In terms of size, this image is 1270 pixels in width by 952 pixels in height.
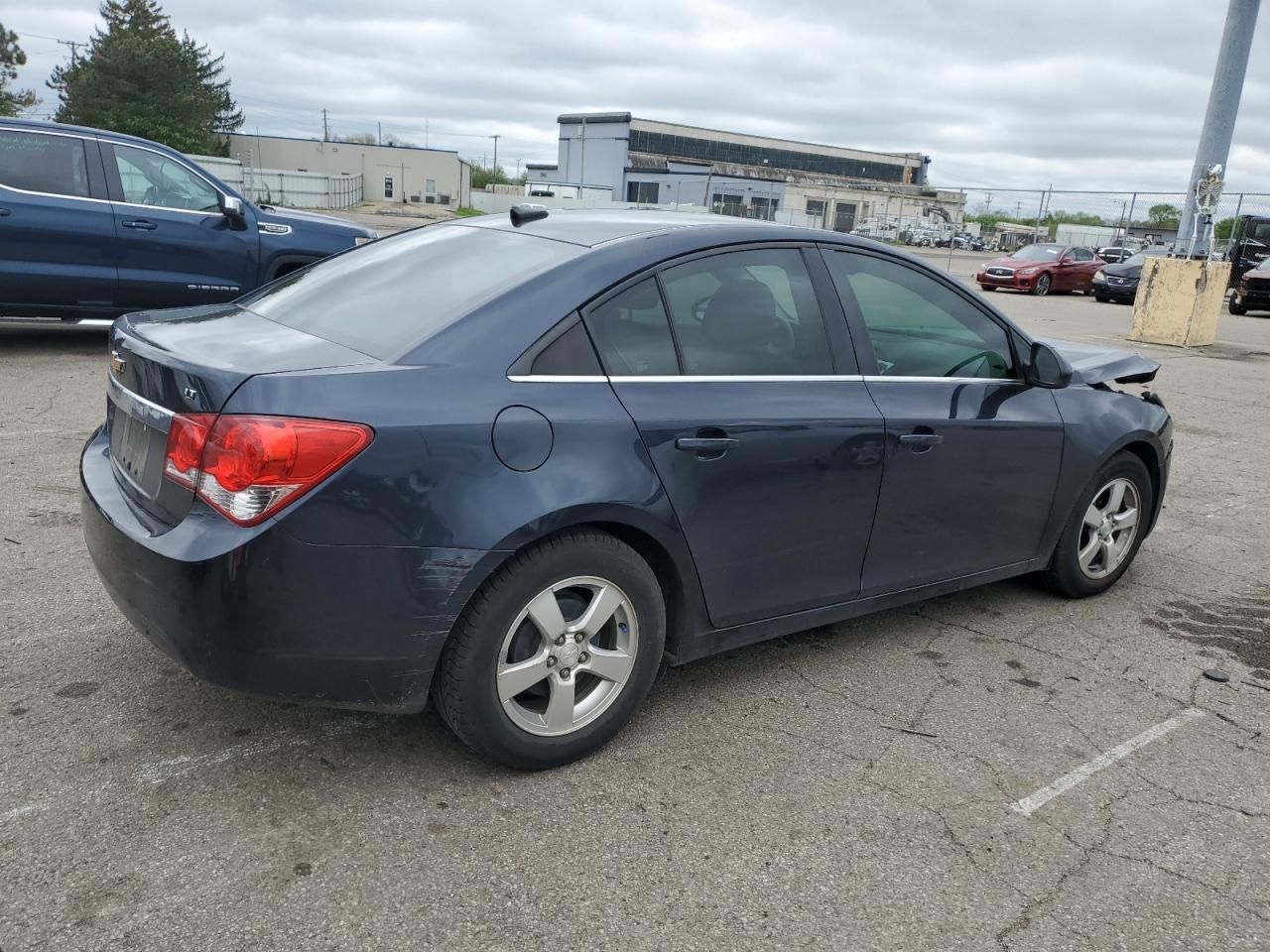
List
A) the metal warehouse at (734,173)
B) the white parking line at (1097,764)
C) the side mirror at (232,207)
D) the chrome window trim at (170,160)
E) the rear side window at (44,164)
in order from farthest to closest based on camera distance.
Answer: the metal warehouse at (734,173), the side mirror at (232,207), the chrome window trim at (170,160), the rear side window at (44,164), the white parking line at (1097,764)

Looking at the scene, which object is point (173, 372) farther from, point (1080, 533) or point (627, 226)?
point (1080, 533)

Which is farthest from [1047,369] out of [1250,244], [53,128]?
[1250,244]

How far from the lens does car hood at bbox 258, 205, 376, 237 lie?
30.8 feet

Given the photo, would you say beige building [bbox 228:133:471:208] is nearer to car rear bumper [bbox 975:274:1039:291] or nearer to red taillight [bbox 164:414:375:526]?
car rear bumper [bbox 975:274:1039:291]

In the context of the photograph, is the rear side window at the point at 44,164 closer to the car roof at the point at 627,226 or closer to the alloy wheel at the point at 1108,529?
the car roof at the point at 627,226

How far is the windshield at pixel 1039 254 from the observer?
2762 centimetres

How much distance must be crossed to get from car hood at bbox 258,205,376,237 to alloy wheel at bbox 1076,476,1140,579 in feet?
24.1

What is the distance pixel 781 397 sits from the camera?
3326 mm

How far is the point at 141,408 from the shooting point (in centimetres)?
293

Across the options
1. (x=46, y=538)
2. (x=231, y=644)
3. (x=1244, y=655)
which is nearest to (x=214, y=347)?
(x=231, y=644)

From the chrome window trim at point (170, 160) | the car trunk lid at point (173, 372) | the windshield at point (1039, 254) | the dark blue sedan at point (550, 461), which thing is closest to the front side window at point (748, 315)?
the dark blue sedan at point (550, 461)

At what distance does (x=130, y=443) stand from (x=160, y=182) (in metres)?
6.78

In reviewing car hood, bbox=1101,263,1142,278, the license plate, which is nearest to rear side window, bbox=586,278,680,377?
the license plate

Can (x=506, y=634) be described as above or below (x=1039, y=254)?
below
